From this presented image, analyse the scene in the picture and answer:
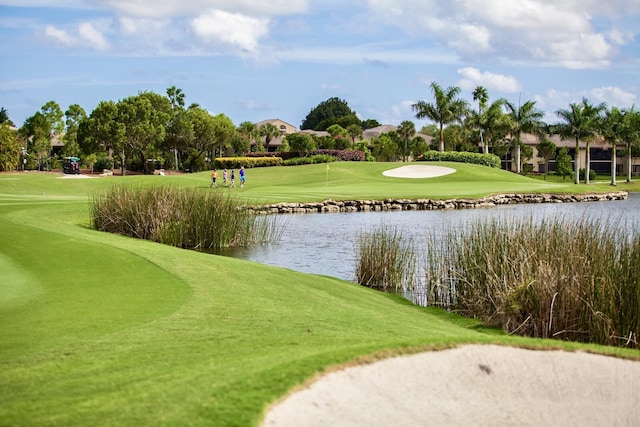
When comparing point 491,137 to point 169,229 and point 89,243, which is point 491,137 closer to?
point 169,229

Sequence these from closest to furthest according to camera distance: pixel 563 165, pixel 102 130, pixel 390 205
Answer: pixel 390 205 < pixel 102 130 < pixel 563 165

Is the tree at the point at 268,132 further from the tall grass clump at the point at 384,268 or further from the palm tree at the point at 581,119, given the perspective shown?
the tall grass clump at the point at 384,268

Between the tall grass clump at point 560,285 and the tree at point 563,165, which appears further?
the tree at point 563,165

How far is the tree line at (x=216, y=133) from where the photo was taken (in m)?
70.6

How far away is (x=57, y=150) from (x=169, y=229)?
276 feet

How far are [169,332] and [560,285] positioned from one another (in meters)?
5.82

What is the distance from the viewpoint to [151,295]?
10.3 meters

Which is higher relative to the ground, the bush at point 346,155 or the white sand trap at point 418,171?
the bush at point 346,155

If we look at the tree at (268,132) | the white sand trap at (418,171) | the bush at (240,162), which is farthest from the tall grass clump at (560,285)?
the tree at (268,132)

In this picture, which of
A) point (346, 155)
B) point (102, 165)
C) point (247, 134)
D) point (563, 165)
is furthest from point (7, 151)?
point (563, 165)

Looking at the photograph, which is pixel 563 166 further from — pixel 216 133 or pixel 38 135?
pixel 38 135

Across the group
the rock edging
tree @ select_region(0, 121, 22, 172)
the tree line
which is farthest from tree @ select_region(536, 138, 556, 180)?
tree @ select_region(0, 121, 22, 172)

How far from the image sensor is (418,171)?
6328 cm

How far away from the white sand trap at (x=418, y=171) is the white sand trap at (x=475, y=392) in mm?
54167
